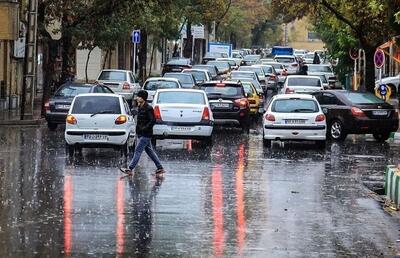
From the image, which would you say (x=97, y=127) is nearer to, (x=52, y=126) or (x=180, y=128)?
(x=180, y=128)

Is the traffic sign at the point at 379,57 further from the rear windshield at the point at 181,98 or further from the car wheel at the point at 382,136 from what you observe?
the rear windshield at the point at 181,98

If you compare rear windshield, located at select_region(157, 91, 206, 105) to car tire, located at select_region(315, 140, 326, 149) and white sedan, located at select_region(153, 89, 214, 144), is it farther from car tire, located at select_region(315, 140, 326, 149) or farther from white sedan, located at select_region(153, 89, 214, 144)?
car tire, located at select_region(315, 140, 326, 149)

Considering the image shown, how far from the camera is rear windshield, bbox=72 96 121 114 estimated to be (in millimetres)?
21953

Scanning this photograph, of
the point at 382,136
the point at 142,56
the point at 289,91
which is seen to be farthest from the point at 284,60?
the point at 382,136

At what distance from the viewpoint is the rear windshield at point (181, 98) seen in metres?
24.7

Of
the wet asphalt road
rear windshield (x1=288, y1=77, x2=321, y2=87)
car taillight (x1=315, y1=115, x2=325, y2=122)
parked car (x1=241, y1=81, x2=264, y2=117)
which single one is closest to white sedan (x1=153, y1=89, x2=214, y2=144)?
the wet asphalt road

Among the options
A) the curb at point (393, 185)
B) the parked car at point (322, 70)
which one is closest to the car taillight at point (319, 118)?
the curb at point (393, 185)

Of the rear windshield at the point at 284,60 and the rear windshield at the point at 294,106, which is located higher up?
the rear windshield at the point at 284,60

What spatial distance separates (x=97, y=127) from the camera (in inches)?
851

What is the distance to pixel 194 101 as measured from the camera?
81.0 ft

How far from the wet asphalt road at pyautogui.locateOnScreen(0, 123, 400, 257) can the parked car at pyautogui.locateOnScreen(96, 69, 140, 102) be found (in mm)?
15881

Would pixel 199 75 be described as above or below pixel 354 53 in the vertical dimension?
below

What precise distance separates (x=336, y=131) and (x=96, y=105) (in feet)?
29.3

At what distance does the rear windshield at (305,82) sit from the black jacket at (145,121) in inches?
884
